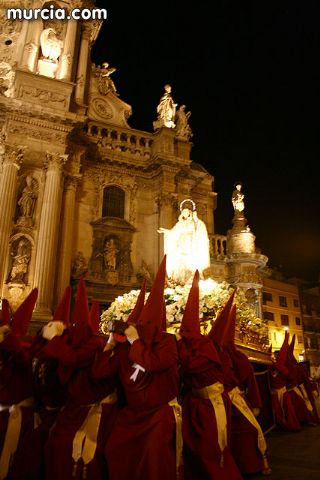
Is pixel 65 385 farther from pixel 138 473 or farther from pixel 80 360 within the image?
pixel 138 473

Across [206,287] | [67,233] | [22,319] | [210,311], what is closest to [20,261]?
[67,233]

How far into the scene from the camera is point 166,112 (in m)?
19.4

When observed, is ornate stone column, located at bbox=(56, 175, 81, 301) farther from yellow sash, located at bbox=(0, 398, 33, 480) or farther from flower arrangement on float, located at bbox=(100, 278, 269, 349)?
yellow sash, located at bbox=(0, 398, 33, 480)

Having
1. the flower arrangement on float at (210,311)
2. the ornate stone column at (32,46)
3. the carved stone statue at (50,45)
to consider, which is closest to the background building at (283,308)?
the carved stone statue at (50,45)

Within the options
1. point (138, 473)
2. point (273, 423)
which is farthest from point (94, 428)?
point (273, 423)

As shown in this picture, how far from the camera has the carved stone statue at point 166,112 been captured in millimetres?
19172

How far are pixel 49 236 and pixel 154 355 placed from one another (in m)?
11.2

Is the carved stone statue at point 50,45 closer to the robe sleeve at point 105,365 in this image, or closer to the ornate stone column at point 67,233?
the ornate stone column at point 67,233

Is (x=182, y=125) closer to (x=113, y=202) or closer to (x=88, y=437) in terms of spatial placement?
(x=113, y=202)

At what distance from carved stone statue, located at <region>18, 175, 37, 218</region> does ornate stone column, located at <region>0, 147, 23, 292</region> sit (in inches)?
17.7

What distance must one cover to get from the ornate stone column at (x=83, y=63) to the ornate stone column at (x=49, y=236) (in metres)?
4.42

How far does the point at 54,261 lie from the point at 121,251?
138 inches

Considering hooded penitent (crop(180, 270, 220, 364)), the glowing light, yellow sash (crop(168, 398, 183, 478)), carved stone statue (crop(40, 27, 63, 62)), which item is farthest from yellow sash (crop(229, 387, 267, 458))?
carved stone statue (crop(40, 27, 63, 62))

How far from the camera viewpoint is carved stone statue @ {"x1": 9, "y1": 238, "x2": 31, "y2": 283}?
1344 centimetres
